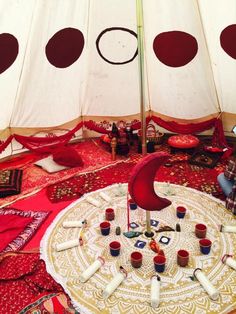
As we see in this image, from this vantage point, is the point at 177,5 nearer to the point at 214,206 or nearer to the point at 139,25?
the point at 139,25

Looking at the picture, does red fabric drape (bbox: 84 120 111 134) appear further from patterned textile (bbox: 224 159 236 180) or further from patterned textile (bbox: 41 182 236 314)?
patterned textile (bbox: 224 159 236 180)

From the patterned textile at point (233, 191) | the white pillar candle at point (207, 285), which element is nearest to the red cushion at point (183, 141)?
the patterned textile at point (233, 191)

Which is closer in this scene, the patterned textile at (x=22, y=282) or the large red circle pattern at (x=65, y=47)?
the patterned textile at (x=22, y=282)

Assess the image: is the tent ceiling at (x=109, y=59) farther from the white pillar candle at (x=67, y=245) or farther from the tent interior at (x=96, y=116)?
the white pillar candle at (x=67, y=245)

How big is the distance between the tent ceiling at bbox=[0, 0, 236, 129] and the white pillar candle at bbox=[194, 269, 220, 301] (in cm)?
216

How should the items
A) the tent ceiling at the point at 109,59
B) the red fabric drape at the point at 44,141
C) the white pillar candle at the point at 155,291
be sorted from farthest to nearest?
1. the red fabric drape at the point at 44,141
2. the tent ceiling at the point at 109,59
3. the white pillar candle at the point at 155,291

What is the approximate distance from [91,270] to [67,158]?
1.76 m

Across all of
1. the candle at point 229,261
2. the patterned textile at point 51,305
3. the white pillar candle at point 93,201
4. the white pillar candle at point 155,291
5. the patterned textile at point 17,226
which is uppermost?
the white pillar candle at point 93,201

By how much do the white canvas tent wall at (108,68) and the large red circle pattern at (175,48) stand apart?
42mm

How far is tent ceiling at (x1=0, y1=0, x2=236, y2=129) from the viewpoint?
3133mm

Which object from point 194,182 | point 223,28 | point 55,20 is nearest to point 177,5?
point 223,28

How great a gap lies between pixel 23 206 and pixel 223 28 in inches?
97.1

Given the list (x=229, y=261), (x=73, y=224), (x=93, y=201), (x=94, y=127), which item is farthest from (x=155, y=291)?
(x=94, y=127)

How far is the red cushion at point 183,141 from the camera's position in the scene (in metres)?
3.86
